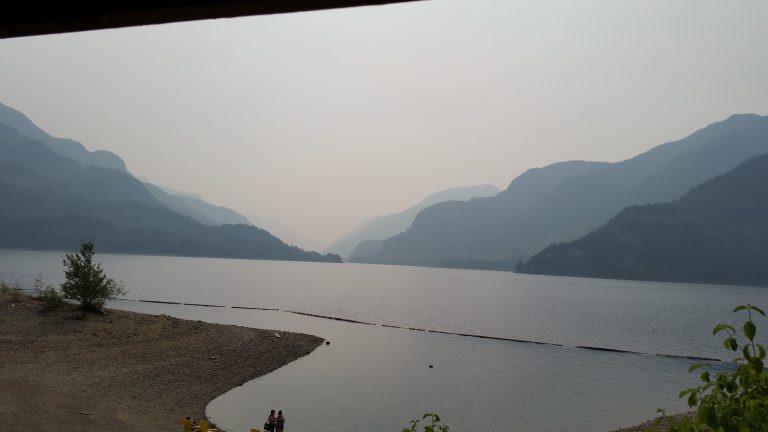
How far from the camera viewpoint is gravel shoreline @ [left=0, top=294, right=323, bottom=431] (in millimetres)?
24297

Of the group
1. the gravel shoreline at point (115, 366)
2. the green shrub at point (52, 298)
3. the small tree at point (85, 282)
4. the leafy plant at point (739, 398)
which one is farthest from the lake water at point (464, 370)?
the leafy plant at point (739, 398)

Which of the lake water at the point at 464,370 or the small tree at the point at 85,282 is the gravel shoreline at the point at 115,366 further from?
the lake water at the point at 464,370

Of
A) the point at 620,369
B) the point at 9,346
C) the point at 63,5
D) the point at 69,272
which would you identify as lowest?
the point at 620,369

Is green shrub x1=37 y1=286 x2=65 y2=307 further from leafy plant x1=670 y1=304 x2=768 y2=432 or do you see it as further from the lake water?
leafy plant x1=670 y1=304 x2=768 y2=432

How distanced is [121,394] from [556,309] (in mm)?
121002

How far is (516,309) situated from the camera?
5148 inches

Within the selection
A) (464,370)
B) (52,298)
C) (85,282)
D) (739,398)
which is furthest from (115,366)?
(739,398)

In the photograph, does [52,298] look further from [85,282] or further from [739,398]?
[739,398]

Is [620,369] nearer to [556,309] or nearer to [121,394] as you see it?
[121,394]

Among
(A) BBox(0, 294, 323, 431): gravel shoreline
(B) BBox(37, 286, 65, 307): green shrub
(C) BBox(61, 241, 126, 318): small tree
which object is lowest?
(A) BBox(0, 294, 323, 431): gravel shoreline

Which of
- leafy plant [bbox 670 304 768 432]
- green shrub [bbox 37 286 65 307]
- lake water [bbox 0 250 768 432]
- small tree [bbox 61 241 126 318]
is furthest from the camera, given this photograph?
green shrub [bbox 37 286 65 307]

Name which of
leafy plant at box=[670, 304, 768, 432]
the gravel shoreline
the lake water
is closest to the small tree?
the gravel shoreline

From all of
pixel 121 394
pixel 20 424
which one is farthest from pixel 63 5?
pixel 121 394

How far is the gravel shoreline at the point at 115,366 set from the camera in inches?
957
